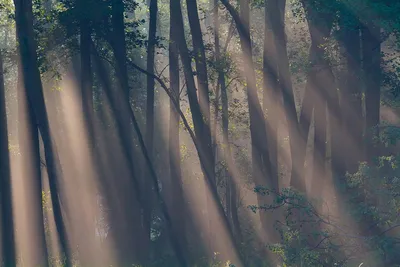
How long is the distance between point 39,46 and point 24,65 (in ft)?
9.06

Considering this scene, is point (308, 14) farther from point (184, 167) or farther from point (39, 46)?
point (184, 167)

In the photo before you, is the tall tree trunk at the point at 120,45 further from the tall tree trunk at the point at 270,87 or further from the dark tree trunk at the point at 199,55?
the tall tree trunk at the point at 270,87

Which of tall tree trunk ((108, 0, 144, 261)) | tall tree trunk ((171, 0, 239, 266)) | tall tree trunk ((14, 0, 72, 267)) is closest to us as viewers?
tall tree trunk ((14, 0, 72, 267))

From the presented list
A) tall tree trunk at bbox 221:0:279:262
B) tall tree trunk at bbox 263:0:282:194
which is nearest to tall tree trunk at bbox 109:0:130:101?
tall tree trunk at bbox 221:0:279:262

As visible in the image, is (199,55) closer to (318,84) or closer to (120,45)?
(120,45)

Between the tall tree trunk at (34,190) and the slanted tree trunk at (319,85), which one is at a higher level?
the slanted tree trunk at (319,85)

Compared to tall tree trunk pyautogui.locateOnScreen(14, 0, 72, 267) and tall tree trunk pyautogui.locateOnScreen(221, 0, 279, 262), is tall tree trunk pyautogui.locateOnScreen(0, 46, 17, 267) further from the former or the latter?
tall tree trunk pyautogui.locateOnScreen(221, 0, 279, 262)

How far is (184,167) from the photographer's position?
36844 millimetres

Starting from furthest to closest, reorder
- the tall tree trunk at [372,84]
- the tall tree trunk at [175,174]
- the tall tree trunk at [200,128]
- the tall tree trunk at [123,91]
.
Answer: the tall tree trunk at [175,174], the tall tree trunk at [372,84], the tall tree trunk at [123,91], the tall tree trunk at [200,128]

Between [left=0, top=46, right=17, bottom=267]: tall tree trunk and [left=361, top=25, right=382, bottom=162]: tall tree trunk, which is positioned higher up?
[left=361, top=25, right=382, bottom=162]: tall tree trunk

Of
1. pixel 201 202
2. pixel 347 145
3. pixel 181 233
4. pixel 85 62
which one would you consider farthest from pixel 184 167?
pixel 85 62

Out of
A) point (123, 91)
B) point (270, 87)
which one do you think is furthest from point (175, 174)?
point (123, 91)

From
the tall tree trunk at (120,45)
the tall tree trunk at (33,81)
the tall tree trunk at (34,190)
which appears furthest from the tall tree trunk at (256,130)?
the tall tree trunk at (34,190)

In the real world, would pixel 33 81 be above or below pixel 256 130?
above
